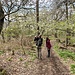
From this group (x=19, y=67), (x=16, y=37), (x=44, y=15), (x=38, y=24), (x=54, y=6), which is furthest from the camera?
(x=44, y=15)

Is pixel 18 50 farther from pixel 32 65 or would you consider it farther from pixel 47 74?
pixel 47 74

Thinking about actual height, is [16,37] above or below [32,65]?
above

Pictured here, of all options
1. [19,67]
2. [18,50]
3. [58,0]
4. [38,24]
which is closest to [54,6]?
[58,0]

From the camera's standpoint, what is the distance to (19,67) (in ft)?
38.1

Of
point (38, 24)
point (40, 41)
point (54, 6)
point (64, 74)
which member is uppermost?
point (54, 6)

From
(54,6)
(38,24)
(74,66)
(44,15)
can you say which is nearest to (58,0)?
(54,6)

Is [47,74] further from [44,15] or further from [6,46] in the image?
[44,15]

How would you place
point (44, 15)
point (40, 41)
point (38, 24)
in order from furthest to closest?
point (44, 15) < point (38, 24) < point (40, 41)

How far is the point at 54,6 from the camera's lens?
15.8 m

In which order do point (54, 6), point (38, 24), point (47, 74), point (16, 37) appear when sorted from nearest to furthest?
point (47, 74) < point (54, 6) < point (38, 24) < point (16, 37)

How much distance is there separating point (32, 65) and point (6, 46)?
654 centimetres

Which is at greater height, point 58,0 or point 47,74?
point 58,0

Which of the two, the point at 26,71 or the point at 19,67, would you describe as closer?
the point at 26,71

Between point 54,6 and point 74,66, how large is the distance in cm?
605
